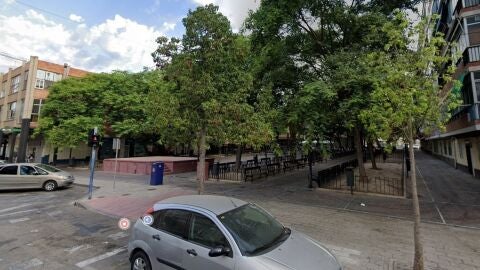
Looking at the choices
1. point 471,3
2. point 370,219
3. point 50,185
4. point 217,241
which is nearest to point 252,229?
point 217,241

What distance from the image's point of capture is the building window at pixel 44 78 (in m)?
31.8

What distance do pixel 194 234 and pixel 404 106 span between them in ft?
15.4

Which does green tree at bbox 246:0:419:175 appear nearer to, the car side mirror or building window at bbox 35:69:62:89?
the car side mirror

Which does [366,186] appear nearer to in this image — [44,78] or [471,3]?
[471,3]

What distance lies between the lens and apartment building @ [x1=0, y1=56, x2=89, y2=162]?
31.0 metres

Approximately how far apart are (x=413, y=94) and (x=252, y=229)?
435 centimetres

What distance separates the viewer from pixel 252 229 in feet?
13.8

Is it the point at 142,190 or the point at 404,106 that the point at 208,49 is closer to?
the point at 404,106

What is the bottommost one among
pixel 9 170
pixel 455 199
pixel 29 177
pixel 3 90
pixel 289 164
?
pixel 455 199

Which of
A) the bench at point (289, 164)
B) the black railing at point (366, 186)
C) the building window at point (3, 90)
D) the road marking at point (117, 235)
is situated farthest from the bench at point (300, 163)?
the building window at point (3, 90)

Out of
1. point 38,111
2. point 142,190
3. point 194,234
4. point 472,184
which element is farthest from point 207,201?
point 38,111

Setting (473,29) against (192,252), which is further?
(473,29)

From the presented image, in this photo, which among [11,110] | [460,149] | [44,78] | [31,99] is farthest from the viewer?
[11,110]

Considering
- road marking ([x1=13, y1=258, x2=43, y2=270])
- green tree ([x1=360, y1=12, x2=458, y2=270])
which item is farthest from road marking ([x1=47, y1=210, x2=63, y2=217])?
green tree ([x1=360, y1=12, x2=458, y2=270])
